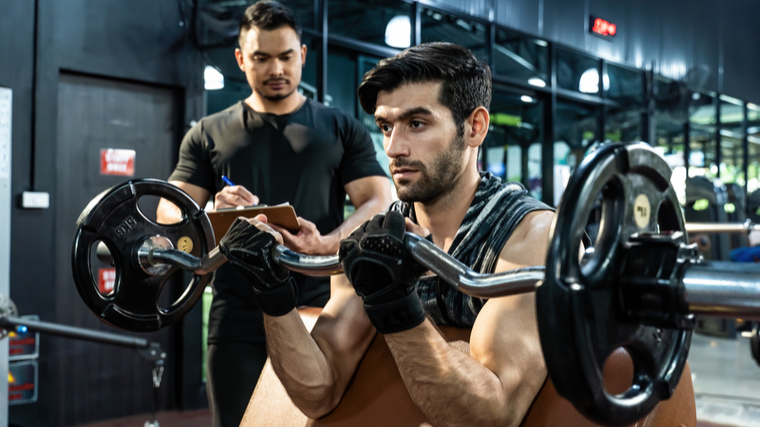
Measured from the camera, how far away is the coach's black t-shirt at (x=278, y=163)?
2146mm

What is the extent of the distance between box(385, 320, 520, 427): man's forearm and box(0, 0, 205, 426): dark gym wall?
2.95 m

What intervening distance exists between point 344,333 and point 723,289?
0.96 m

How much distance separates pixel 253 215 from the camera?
5.42 ft

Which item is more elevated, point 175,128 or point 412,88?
point 175,128

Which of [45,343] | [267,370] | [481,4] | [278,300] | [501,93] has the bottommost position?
[45,343]

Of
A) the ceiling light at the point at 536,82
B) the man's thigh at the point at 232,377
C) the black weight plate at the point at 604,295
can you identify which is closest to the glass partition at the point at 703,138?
the ceiling light at the point at 536,82

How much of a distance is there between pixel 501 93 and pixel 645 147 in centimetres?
586

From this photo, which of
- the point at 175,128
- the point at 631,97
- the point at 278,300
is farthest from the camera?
the point at 631,97

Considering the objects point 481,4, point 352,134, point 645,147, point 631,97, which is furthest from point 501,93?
point 645,147

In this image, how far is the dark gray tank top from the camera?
1.34 metres

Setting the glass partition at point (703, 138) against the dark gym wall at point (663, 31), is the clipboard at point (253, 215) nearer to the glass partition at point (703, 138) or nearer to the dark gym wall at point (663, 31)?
the dark gym wall at point (663, 31)

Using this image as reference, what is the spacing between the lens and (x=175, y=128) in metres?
4.05

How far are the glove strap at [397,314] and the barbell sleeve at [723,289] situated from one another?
1.47ft

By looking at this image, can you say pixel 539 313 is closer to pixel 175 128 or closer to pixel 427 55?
pixel 427 55
